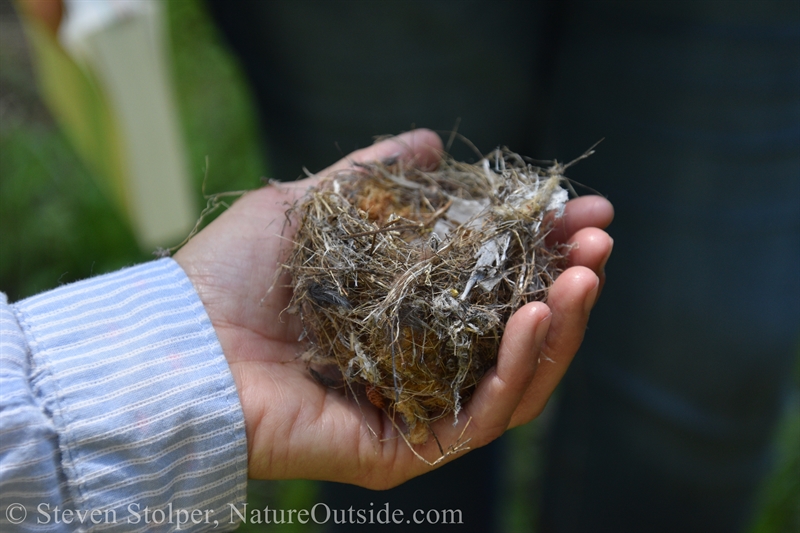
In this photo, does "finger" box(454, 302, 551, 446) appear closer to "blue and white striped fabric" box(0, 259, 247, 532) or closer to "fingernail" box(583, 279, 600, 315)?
"fingernail" box(583, 279, 600, 315)

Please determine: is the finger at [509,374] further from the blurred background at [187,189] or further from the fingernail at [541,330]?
the blurred background at [187,189]

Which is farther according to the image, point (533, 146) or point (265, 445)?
point (533, 146)

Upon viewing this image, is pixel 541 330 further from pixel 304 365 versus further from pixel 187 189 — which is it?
pixel 187 189

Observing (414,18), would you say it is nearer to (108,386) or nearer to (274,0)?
(274,0)

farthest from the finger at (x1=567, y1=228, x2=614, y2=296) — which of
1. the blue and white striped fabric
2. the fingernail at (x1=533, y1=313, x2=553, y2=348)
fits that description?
the blue and white striped fabric

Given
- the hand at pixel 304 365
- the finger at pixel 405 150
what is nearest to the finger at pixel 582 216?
the hand at pixel 304 365

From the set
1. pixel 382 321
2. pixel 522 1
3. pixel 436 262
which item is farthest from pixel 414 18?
pixel 382 321

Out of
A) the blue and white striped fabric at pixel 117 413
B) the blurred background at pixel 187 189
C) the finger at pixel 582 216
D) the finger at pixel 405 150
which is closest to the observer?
the blue and white striped fabric at pixel 117 413
